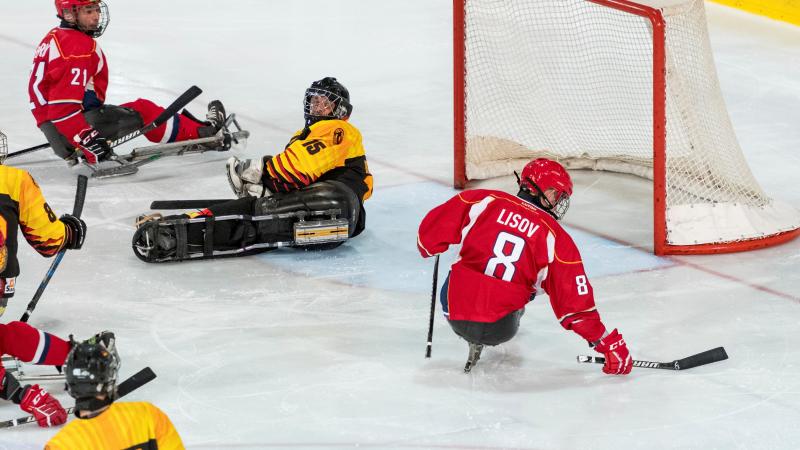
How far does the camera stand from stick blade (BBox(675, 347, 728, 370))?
482 centimetres

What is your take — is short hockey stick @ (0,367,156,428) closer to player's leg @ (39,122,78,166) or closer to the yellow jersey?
the yellow jersey

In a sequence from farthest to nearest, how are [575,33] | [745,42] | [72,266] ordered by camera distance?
[745,42], [575,33], [72,266]

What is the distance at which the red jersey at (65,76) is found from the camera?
700 centimetres

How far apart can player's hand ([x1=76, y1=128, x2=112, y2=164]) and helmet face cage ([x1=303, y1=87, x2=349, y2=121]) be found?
5.09ft

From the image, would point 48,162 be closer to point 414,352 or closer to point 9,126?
point 9,126

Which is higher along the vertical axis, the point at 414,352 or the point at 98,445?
the point at 98,445

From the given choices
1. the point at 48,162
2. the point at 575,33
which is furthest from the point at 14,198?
the point at 575,33

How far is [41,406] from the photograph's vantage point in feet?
14.2

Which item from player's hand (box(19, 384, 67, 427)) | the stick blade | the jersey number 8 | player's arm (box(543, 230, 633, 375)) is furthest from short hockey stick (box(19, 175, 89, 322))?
the stick blade

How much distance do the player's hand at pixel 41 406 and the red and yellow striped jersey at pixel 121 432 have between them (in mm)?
1333

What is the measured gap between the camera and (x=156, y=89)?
909 centimetres

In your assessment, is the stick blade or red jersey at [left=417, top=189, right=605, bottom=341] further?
the stick blade

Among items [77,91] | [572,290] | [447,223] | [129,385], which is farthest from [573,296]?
[77,91]

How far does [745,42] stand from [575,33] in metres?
3.08
